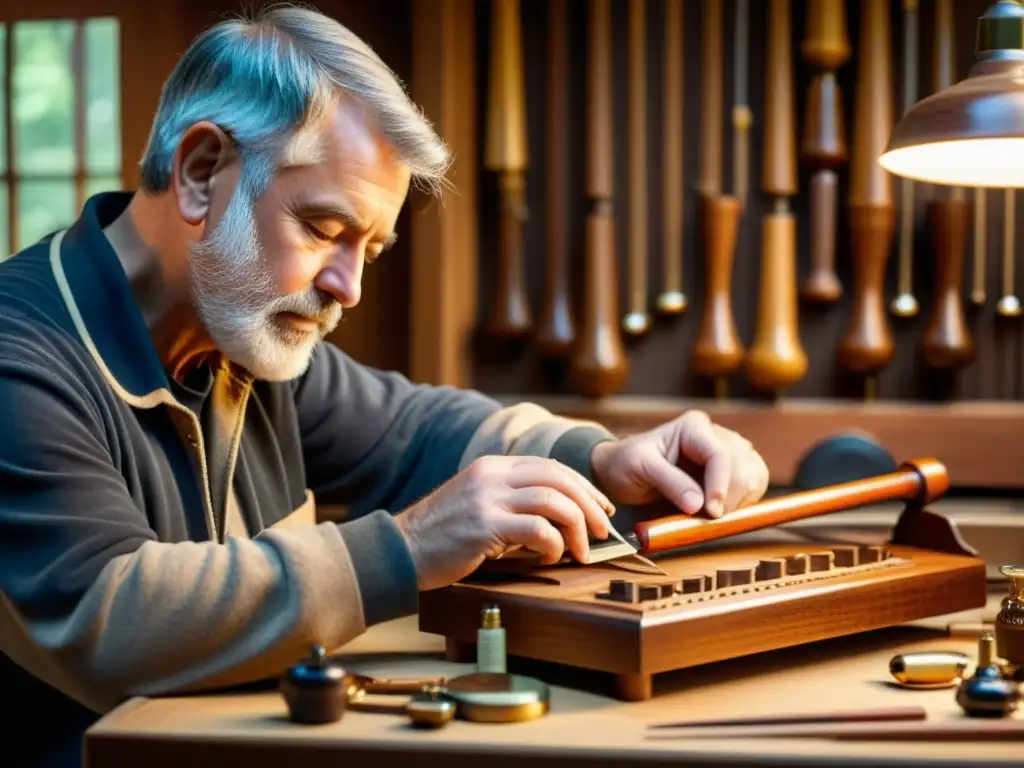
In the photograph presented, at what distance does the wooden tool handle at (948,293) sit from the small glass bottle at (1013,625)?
2035 millimetres

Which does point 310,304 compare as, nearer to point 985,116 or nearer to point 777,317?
point 985,116

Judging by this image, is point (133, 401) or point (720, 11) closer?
point (133, 401)

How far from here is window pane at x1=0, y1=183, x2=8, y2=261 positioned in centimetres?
427

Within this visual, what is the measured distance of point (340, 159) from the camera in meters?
1.79

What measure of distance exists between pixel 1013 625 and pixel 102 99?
343cm

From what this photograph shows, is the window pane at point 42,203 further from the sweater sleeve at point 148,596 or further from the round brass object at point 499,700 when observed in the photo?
the round brass object at point 499,700

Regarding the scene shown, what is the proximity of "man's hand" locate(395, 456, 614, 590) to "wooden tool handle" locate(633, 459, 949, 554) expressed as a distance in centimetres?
14

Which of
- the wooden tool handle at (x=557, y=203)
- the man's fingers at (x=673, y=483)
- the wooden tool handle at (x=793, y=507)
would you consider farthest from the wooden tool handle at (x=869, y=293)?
the man's fingers at (x=673, y=483)

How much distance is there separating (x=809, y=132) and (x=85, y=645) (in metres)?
2.71

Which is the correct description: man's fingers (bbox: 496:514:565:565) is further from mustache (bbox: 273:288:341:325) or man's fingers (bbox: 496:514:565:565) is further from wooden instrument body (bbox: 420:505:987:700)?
mustache (bbox: 273:288:341:325)

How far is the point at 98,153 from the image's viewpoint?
4203mm

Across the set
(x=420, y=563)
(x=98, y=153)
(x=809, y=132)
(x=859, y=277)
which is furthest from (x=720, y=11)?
(x=420, y=563)

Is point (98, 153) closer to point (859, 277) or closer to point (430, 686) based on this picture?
point (859, 277)

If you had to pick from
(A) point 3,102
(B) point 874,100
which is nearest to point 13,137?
(A) point 3,102
